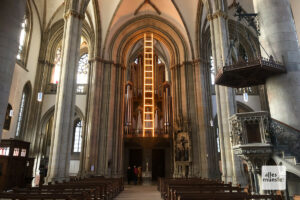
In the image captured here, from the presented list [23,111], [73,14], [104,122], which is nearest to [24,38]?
[23,111]

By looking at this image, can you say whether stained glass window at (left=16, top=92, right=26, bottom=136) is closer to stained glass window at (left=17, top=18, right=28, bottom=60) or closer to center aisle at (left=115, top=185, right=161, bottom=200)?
stained glass window at (left=17, top=18, right=28, bottom=60)

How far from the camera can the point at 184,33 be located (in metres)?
18.5

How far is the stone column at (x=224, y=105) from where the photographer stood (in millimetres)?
9141

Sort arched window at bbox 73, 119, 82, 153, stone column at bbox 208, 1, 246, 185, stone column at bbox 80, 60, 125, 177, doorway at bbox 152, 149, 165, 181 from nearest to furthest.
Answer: stone column at bbox 208, 1, 246, 185 → stone column at bbox 80, 60, 125, 177 → arched window at bbox 73, 119, 82, 153 → doorway at bbox 152, 149, 165, 181

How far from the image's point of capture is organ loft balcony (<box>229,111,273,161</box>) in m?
5.77

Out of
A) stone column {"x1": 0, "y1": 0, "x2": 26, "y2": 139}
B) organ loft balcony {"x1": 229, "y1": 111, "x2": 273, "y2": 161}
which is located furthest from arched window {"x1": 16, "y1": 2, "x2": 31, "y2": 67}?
organ loft balcony {"x1": 229, "y1": 111, "x2": 273, "y2": 161}

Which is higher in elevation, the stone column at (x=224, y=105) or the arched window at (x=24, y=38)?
the arched window at (x=24, y=38)

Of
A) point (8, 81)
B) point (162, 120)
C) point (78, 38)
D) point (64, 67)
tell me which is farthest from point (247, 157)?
point (162, 120)

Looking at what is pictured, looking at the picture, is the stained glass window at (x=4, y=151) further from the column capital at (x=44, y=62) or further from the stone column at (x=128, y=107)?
the stone column at (x=128, y=107)

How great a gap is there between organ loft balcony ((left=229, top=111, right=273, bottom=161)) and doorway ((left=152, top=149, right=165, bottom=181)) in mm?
15230

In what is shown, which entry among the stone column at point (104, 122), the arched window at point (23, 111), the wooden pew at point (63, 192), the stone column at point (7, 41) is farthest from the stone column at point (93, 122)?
the stone column at point (7, 41)

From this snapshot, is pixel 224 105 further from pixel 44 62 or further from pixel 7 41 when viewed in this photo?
pixel 44 62

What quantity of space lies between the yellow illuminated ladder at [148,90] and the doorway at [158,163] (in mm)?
3763

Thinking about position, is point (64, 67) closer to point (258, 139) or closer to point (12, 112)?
point (12, 112)
